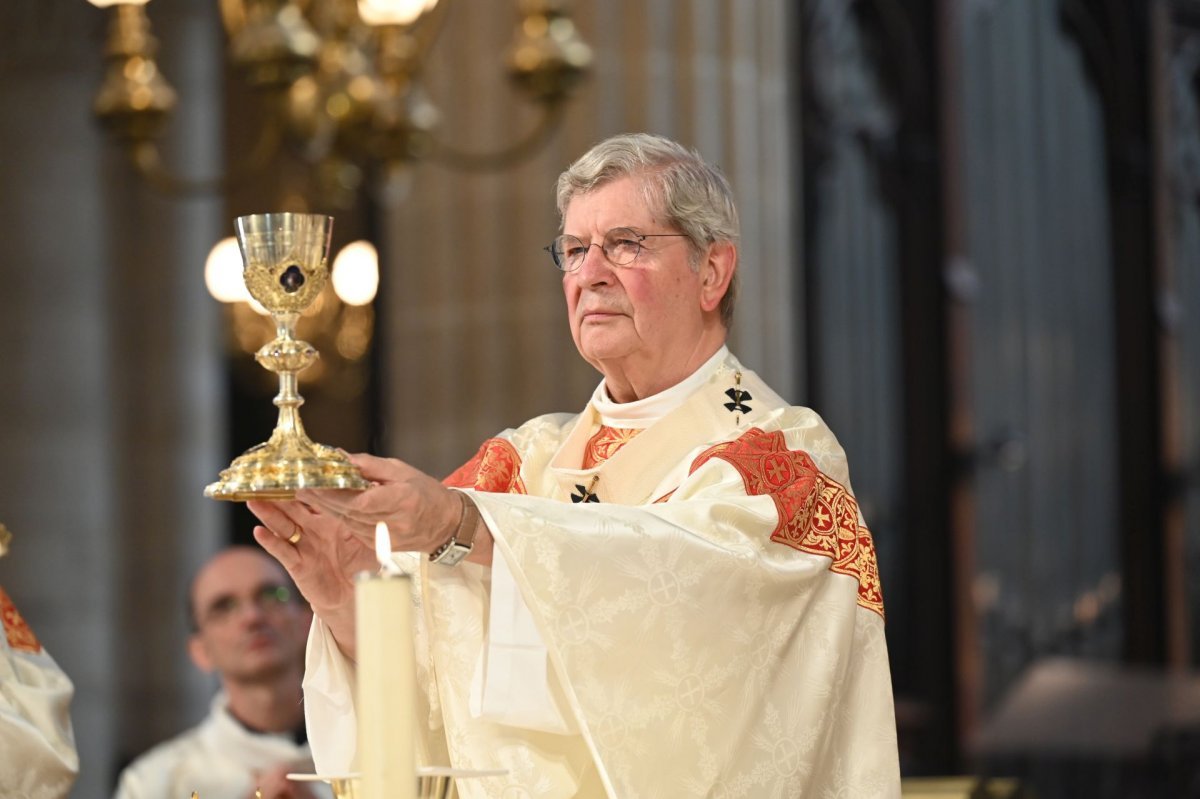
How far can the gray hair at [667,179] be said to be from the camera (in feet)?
11.1

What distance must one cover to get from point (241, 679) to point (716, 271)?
261 cm

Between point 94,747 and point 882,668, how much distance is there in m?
6.76

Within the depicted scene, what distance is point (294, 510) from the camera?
9.75 feet

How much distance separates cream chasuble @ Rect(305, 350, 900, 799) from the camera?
10.1ft

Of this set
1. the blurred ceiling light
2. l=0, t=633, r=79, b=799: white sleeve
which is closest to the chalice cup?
l=0, t=633, r=79, b=799: white sleeve

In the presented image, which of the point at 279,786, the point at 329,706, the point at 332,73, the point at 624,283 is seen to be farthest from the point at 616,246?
the point at 332,73

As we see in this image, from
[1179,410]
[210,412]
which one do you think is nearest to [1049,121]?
[1179,410]

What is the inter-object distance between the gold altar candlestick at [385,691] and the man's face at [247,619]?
3.58m

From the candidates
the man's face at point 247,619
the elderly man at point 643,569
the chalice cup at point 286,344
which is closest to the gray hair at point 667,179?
the elderly man at point 643,569

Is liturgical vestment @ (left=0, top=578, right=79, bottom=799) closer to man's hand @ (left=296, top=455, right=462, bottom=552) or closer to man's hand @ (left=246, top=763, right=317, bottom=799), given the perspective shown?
man's hand @ (left=296, top=455, right=462, bottom=552)

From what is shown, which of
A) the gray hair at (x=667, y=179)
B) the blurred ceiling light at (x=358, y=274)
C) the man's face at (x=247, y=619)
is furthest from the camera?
the blurred ceiling light at (x=358, y=274)

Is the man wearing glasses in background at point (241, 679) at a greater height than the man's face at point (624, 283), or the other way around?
the man's face at point (624, 283)

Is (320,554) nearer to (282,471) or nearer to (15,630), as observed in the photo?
(282,471)

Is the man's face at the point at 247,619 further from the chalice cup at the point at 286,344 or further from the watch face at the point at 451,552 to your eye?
the chalice cup at the point at 286,344
